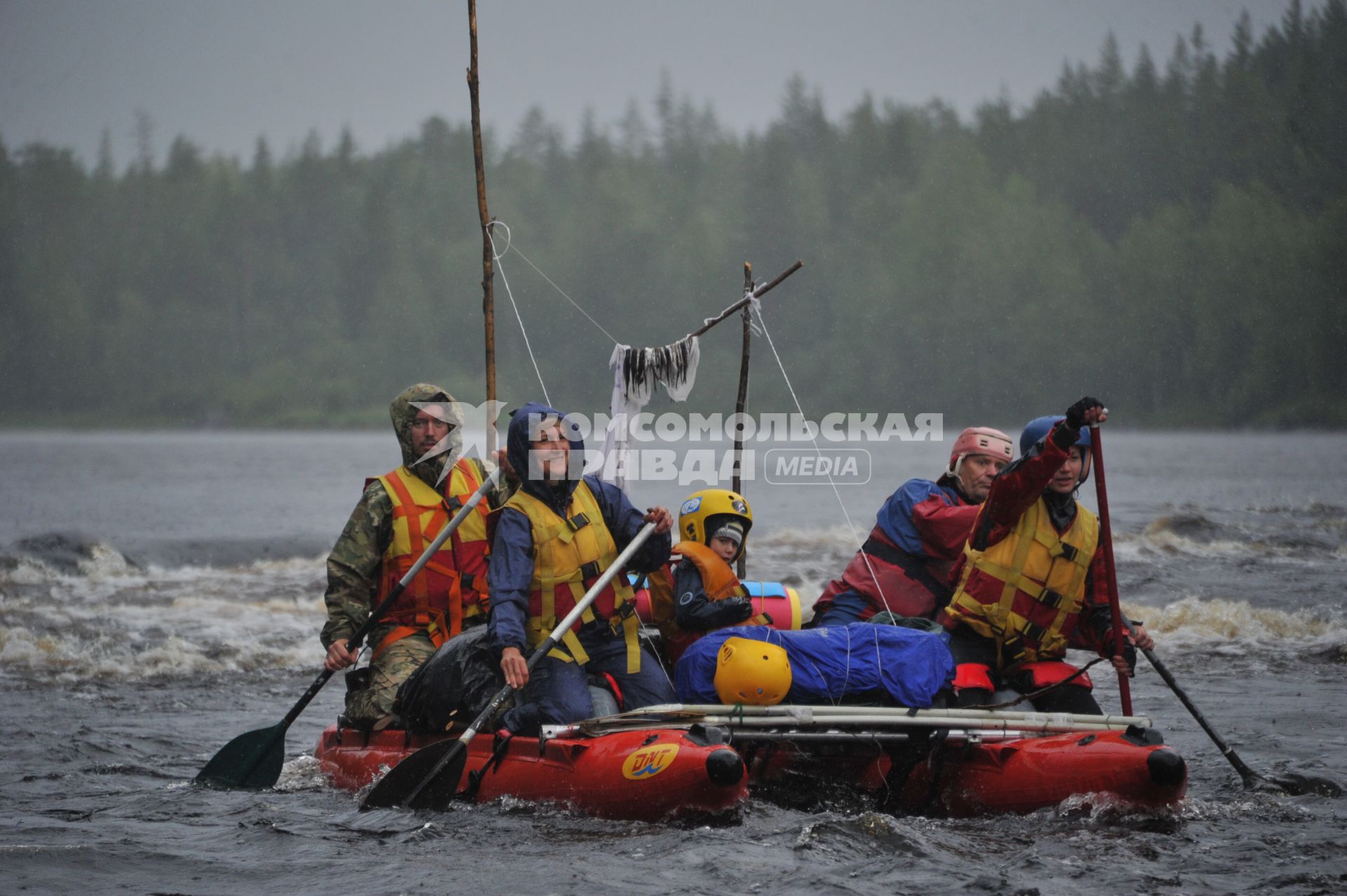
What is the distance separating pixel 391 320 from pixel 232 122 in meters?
55.4

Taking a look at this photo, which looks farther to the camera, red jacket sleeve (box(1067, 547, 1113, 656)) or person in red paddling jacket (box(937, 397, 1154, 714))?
red jacket sleeve (box(1067, 547, 1113, 656))

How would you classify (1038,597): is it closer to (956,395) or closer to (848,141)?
(956,395)

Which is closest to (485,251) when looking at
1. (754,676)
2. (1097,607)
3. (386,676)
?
(386,676)

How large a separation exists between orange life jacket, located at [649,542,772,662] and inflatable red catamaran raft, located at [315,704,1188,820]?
62 centimetres

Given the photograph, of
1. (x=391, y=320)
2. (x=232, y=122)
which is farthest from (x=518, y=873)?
(x=232, y=122)

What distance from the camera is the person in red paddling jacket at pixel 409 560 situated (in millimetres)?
6539

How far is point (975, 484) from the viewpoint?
6.36 metres

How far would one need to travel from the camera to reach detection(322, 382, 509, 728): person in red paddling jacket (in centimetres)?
654

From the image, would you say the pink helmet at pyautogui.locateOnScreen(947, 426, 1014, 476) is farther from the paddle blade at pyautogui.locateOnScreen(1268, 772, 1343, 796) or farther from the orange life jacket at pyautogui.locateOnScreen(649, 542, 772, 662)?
the paddle blade at pyautogui.locateOnScreen(1268, 772, 1343, 796)

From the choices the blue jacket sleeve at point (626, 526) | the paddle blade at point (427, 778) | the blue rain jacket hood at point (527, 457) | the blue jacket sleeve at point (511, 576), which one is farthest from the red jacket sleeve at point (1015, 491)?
the paddle blade at point (427, 778)

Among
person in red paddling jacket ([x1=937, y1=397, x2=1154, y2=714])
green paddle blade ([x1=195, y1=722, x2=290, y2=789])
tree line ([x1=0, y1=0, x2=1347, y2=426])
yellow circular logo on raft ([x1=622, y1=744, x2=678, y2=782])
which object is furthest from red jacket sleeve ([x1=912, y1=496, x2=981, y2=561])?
tree line ([x1=0, y1=0, x2=1347, y2=426])

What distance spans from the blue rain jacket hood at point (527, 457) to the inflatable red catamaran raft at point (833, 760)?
916 millimetres

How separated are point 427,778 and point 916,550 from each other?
92.0 inches

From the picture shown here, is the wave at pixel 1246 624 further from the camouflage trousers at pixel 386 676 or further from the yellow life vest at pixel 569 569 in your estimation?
the camouflage trousers at pixel 386 676
